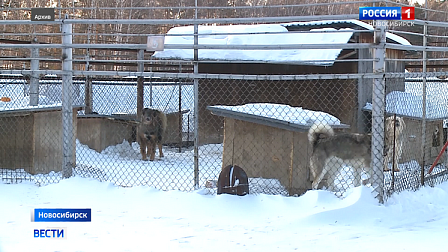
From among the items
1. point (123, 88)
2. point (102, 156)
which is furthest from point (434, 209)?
point (123, 88)

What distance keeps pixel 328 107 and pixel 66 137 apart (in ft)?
24.9

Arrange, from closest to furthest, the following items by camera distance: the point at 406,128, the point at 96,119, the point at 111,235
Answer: the point at 111,235 → the point at 406,128 → the point at 96,119

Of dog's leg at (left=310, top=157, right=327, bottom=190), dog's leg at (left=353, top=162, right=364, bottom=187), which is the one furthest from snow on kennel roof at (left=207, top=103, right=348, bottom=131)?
dog's leg at (left=353, top=162, right=364, bottom=187)

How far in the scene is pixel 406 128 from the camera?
37.4ft

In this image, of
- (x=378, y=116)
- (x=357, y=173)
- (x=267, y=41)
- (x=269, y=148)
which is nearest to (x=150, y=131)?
(x=267, y=41)

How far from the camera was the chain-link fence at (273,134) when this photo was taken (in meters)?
7.22

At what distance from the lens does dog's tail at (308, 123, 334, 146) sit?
7672 millimetres

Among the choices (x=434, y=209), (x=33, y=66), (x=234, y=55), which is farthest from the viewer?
(x=234, y=55)

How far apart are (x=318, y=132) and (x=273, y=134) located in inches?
26.7

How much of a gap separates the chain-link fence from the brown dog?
0.03 meters

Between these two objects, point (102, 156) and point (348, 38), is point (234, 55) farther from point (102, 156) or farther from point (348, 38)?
point (102, 156)
